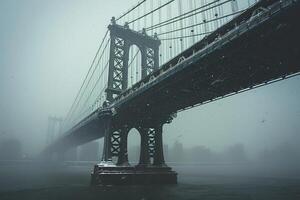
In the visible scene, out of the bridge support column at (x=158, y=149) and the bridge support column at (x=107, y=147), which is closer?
the bridge support column at (x=107, y=147)

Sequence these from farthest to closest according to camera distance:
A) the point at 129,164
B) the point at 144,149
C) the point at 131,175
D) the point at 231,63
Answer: the point at 144,149 → the point at 129,164 → the point at 131,175 → the point at 231,63

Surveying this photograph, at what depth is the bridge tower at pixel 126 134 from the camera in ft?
106

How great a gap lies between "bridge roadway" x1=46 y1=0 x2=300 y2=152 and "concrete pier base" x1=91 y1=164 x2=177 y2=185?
733 cm

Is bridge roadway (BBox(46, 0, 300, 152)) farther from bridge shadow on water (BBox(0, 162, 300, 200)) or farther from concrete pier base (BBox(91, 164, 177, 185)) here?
bridge shadow on water (BBox(0, 162, 300, 200))

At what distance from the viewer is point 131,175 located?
32.1 meters

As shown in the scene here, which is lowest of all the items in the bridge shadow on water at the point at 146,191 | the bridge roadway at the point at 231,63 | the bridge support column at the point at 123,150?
the bridge shadow on water at the point at 146,191

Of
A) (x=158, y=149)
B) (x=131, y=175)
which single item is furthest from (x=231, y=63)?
(x=158, y=149)

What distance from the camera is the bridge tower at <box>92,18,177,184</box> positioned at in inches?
1270

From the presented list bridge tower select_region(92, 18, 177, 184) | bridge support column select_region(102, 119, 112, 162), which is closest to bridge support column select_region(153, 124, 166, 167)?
bridge tower select_region(92, 18, 177, 184)

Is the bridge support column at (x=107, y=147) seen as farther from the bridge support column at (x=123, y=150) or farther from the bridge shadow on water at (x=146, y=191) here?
the bridge shadow on water at (x=146, y=191)

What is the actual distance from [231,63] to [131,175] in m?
18.1

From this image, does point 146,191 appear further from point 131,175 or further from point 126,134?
point 126,134

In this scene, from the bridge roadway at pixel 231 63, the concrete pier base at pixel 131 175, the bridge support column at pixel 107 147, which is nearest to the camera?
the bridge roadway at pixel 231 63

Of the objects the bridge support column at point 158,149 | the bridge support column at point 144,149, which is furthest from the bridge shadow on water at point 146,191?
the bridge support column at point 144,149
